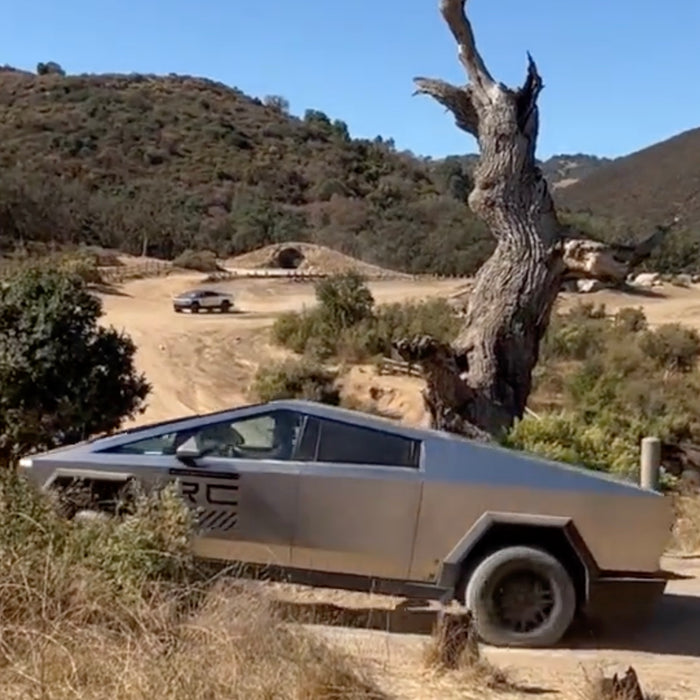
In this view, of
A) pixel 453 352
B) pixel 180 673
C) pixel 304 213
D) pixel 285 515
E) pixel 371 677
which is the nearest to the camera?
pixel 180 673

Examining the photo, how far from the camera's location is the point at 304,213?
85.2 meters

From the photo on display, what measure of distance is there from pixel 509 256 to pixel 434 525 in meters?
9.70

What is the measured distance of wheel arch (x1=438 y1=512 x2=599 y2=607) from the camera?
7.60 metres

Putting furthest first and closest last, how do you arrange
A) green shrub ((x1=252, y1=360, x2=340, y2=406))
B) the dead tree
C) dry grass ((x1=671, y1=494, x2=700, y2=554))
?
green shrub ((x1=252, y1=360, x2=340, y2=406)) < the dead tree < dry grass ((x1=671, y1=494, x2=700, y2=554))

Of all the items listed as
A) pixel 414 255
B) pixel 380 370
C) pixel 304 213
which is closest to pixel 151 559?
pixel 380 370

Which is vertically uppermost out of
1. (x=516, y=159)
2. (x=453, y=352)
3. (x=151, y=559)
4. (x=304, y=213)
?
(x=304, y=213)

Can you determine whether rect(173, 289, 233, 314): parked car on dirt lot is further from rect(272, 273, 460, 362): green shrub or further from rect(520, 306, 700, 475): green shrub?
rect(520, 306, 700, 475): green shrub

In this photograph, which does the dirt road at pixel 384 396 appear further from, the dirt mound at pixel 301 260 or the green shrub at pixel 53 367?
the green shrub at pixel 53 367

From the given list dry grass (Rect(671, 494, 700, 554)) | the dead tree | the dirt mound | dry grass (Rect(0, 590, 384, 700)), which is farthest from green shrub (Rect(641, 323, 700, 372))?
dry grass (Rect(0, 590, 384, 700))

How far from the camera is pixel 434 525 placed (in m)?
7.65

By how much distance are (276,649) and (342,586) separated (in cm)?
207

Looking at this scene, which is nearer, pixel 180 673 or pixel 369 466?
pixel 180 673

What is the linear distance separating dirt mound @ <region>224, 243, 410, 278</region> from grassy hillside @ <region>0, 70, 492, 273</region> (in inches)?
224

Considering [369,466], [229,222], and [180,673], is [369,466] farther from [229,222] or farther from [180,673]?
[229,222]
